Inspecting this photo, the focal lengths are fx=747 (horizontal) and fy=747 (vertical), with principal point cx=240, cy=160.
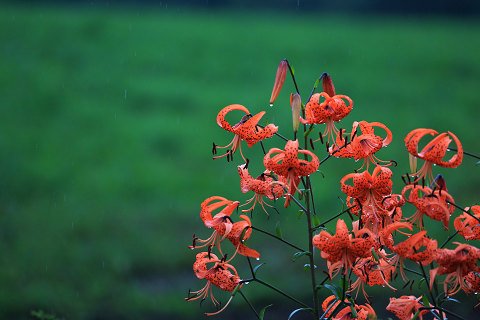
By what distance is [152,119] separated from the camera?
662cm

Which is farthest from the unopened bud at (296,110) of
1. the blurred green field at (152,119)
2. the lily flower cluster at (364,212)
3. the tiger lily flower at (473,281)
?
the blurred green field at (152,119)

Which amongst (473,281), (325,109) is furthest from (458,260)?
(325,109)

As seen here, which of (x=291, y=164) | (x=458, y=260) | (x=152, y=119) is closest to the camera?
(x=458, y=260)

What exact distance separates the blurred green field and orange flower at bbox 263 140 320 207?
6.11ft

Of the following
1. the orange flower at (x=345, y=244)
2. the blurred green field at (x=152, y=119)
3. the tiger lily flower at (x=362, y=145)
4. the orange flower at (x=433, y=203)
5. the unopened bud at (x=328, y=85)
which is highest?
the unopened bud at (x=328, y=85)

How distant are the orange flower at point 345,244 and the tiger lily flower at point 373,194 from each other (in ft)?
0.23

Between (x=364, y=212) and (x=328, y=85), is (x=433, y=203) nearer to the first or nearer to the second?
(x=364, y=212)

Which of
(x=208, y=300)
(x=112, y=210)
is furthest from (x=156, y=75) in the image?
(x=208, y=300)

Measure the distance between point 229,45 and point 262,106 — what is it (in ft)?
8.74

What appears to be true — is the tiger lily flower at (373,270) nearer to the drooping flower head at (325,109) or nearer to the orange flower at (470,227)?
the orange flower at (470,227)

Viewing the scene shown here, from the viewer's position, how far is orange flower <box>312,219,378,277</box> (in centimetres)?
153

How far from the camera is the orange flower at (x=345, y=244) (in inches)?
60.3

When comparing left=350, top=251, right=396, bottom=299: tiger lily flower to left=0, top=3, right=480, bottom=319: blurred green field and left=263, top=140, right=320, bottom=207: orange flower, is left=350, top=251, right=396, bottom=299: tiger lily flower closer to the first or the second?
left=263, top=140, right=320, bottom=207: orange flower

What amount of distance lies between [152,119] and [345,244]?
5200mm
